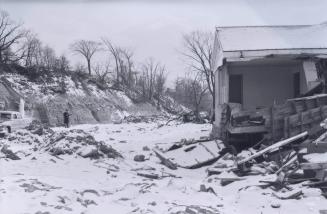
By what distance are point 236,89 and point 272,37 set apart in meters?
2.79

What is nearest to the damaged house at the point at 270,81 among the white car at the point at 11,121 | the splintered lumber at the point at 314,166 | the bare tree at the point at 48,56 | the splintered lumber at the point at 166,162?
the splintered lumber at the point at 166,162

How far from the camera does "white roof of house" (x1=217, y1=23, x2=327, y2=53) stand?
17.3 meters

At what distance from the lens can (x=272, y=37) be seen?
18688 mm

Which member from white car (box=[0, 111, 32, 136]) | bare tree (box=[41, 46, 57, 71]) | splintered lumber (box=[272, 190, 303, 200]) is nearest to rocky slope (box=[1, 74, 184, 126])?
bare tree (box=[41, 46, 57, 71])

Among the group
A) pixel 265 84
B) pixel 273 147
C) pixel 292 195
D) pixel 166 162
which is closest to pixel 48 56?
pixel 265 84

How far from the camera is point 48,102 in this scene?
43.3m


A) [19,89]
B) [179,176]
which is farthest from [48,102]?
[179,176]

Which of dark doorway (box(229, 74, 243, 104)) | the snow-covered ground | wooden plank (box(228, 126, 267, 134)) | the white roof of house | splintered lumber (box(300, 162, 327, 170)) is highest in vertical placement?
the white roof of house

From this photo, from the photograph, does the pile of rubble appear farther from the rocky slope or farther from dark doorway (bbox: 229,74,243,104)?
the rocky slope

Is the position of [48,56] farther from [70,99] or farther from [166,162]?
[166,162]

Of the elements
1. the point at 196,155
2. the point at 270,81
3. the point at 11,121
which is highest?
the point at 270,81

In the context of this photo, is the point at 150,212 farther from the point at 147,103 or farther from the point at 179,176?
the point at 147,103

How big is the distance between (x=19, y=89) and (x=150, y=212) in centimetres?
3796

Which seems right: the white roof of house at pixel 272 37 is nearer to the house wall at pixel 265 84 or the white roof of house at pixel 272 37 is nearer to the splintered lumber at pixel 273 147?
the house wall at pixel 265 84
